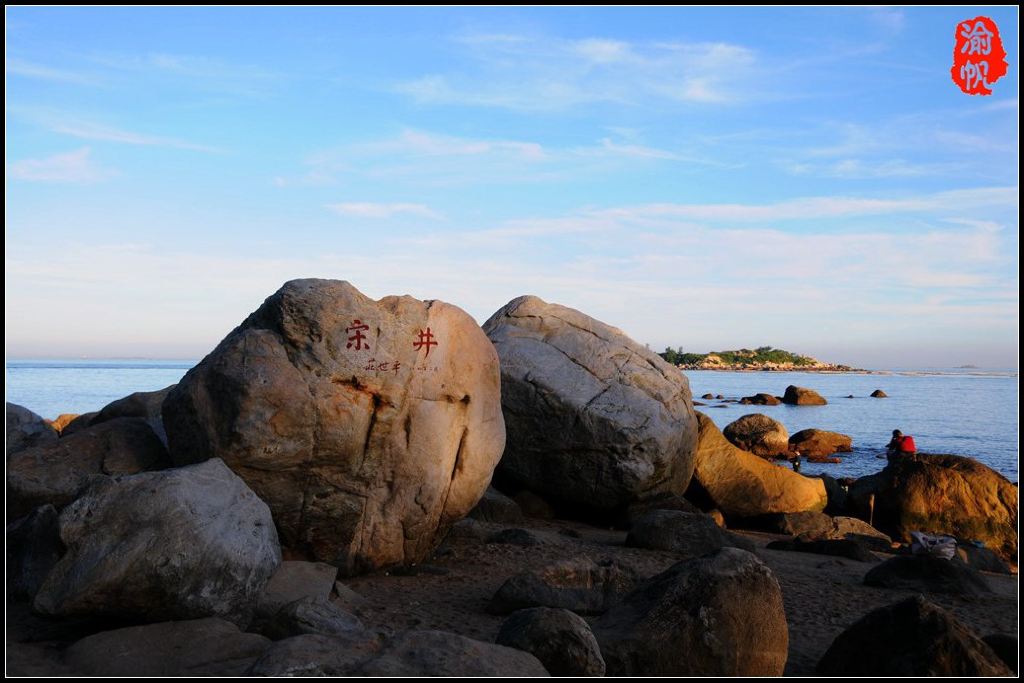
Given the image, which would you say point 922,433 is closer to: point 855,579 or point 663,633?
point 855,579

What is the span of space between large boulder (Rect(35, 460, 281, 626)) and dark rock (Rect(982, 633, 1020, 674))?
5.75 metres

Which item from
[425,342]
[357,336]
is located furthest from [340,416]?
[425,342]

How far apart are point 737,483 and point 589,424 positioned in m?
3.86

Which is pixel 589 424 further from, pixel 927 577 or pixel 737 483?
pixel 927 577

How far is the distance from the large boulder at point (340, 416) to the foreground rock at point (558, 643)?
325 centimetres

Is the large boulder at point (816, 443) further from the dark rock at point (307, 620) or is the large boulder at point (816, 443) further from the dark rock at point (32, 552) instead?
the dark rock at point (32, 552)

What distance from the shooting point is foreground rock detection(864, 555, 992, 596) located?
10.4 metres

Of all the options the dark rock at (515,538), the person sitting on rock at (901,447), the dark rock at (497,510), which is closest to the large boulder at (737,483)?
the person sitting on rock at (901,447)

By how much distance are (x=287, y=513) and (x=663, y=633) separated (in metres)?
3.92

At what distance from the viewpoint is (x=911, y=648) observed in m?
6.23

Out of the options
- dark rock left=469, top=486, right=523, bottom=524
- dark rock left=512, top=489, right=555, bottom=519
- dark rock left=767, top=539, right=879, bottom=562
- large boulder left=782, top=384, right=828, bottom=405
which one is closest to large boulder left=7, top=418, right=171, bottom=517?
dark rock left=469, top=486, right=523, bottom=524

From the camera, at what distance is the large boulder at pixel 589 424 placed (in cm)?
1391

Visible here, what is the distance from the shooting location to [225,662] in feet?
18.9

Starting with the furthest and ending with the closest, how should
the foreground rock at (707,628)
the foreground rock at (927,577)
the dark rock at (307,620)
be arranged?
the foreground rock at (927,577) < the foreground rock at (707,628) < the dark rock at (307,620)
